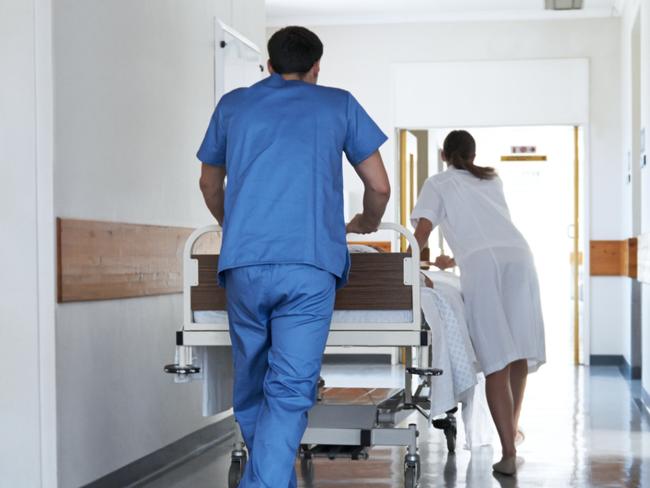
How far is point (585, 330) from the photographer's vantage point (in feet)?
33.4

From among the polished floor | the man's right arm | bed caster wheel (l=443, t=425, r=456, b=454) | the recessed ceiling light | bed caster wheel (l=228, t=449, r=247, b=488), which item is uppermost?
the recessed ceiling light

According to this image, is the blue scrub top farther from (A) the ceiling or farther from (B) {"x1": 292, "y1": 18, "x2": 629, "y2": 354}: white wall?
(B) {"x1": 292, "y1": 18, "x2": 629, "y2": 354}: white wall

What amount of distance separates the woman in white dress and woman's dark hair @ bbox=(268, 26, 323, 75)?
1.53 metres

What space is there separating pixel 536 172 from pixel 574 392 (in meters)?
13.5

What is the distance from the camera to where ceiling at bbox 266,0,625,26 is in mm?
10047

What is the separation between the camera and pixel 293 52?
3.46m

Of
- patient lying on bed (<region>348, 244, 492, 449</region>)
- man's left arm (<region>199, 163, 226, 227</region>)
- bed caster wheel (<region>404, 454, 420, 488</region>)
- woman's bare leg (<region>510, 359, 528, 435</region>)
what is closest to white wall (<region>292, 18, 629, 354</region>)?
woman's bare leg (<region>510, 359, 528, 435</region>)

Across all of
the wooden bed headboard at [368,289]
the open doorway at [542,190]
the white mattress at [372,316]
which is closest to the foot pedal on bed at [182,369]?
the wooden bed headboard at [368,289]

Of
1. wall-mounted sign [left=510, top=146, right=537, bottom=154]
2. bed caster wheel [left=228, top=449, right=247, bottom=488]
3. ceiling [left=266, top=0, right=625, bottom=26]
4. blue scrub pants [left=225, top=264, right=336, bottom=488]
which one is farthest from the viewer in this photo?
wall-mounted sign [left=510, top=146, right=537, bottom=154]

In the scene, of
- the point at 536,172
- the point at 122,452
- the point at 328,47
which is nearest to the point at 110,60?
the point at 122,452

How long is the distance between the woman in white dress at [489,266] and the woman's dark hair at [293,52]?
1.53 m

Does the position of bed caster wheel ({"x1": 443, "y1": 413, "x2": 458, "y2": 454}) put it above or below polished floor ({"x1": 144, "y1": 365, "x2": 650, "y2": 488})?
above

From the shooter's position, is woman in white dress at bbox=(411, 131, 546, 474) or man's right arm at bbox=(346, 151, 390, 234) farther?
woman in white dress at bbox=(411, 131, 546, 474)

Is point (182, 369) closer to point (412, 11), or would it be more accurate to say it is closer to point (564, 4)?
point (564, 4)
